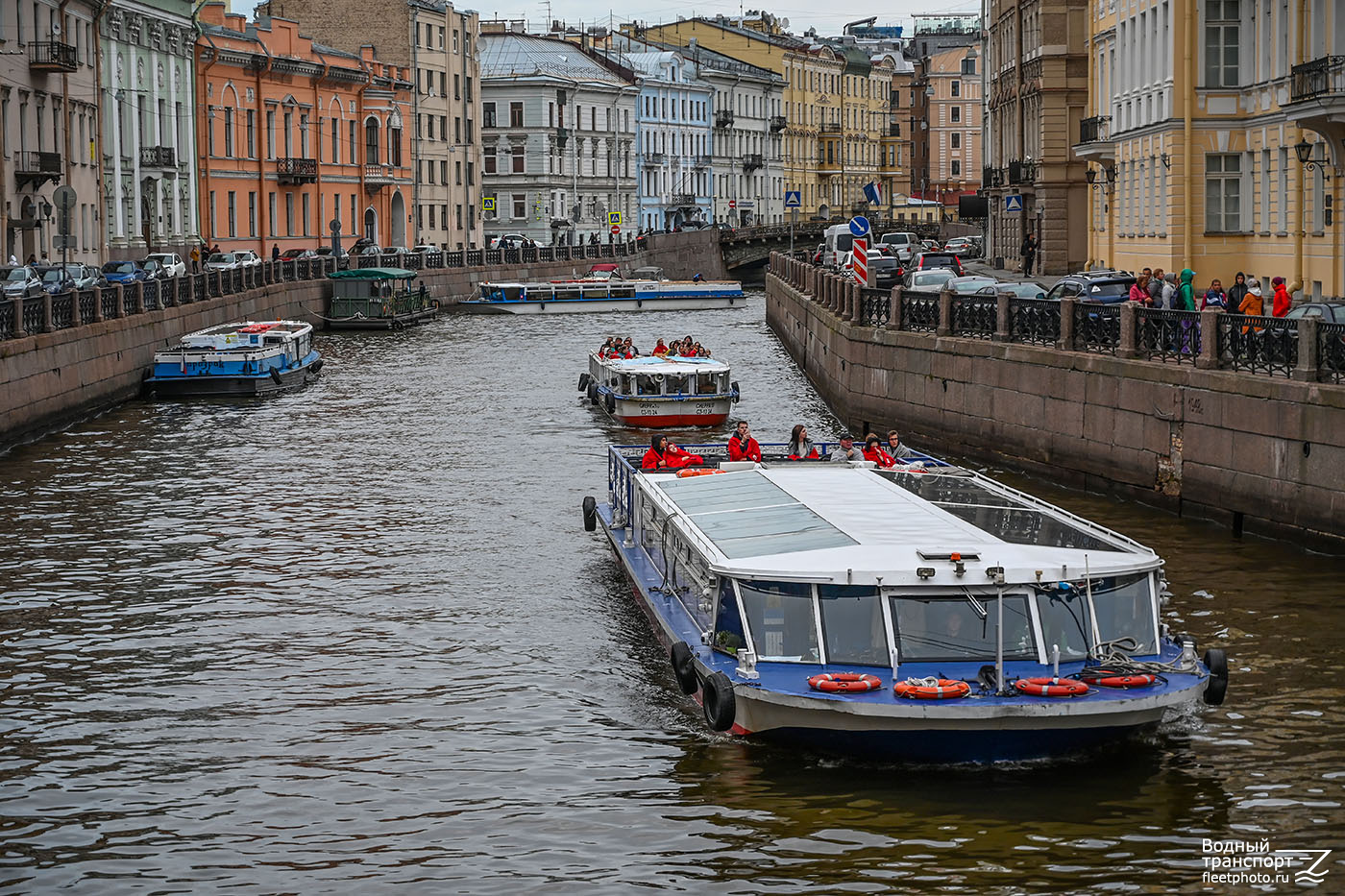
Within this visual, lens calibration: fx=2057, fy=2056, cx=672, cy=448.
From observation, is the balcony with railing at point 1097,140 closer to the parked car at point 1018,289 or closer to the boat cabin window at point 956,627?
the parked car at point 1018,289

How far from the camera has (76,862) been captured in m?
13.5

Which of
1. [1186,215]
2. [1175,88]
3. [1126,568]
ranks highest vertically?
[1175,88]

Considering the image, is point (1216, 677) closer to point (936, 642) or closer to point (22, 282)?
point (936, 642)

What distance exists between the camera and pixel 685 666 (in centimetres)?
1622

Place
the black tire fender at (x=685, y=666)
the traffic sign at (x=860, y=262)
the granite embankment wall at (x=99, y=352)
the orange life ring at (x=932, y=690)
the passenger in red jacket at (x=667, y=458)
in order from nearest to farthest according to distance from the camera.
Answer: the orange life ring at (x=932, y=690) < the black tire fender at (x=685, y=666) < the passenger in red jacket at (x=667, y=458) < the granite embankment wall at (x=99, y=352) < the traffic sign at (x=860, y=262)

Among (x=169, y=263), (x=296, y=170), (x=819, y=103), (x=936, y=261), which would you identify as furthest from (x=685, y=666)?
(x=819, y=103)

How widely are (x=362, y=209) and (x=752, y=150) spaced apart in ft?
171

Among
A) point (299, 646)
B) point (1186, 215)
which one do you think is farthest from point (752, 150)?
point (299, 646)

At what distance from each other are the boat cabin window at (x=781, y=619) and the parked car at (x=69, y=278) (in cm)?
2914

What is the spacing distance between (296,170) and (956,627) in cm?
6943

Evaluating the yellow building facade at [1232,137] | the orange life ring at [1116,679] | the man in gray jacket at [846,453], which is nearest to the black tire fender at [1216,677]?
the orange life ring at [1116,679]

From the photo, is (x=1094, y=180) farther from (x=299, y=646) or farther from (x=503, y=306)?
(x=299, y=646)

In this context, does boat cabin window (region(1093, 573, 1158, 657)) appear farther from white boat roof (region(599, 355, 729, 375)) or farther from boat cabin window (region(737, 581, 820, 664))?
white boat roof (region(599, 355, 729, 375))

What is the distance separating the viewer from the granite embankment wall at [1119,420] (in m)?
22.6
